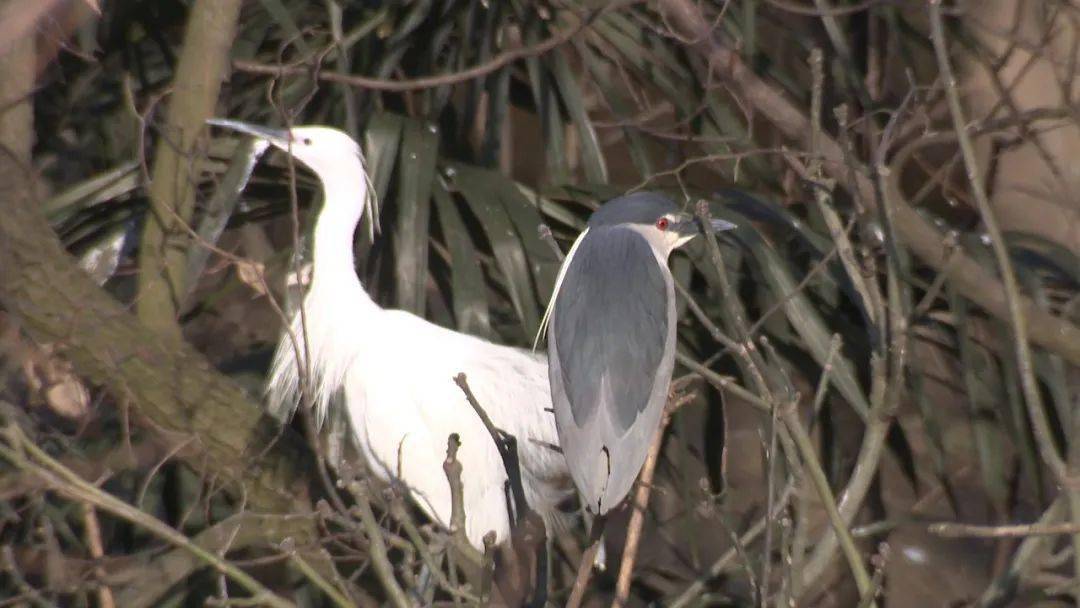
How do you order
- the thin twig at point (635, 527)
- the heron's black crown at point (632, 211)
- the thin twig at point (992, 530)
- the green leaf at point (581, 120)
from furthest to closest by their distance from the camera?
the green leaf at point (581, 120), the heron's black crown at point (632, 211), the thin twig at point (635, 527), the thin twig at point (992, 530)

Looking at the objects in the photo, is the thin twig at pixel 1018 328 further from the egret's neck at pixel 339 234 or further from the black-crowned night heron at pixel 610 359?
the egret's neck at pixel 339 234

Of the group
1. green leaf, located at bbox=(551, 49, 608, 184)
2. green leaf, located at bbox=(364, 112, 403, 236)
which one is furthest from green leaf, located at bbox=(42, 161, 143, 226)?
green leaf, located at bbox=(551, 49, 608, 184)

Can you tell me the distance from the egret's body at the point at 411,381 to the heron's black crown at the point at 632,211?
449 millimetres

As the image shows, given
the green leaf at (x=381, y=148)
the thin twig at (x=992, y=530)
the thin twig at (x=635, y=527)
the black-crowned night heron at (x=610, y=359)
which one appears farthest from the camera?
the green leaf at (x=381, y=148)

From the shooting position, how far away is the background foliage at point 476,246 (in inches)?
75.7

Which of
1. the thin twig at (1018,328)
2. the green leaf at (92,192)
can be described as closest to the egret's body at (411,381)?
the green leaf at (92,192)

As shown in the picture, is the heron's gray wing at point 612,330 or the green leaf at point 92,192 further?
the green leaf at point 92,192

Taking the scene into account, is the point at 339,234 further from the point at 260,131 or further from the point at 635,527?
the point at 635,527

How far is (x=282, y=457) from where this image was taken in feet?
6.66

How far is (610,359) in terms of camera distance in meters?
1.65

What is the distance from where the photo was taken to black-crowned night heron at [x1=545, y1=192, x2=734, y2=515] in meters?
1.59

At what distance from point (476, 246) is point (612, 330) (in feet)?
2.75

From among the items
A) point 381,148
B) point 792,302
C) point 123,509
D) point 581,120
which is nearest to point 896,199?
point 792,302

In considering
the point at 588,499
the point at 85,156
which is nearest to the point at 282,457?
the point at 588,499
